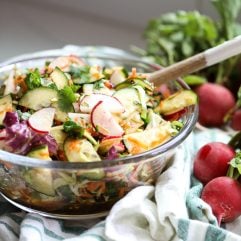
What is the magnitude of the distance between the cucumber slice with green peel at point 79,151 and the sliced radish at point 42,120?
4cm

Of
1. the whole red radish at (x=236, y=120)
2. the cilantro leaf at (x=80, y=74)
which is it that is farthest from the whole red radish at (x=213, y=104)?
the cilantro leaf at (x=80, y=74)

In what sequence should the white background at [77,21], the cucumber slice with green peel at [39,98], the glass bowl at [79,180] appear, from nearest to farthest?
the glass bowl at [79,180] → the cucumber slice with green peel at [39,98] → the white background at [77,21]

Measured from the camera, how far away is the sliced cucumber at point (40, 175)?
907 mm

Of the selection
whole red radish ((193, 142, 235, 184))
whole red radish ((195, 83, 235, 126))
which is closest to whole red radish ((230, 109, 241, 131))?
whole red radish ((195, 83, 235, 126))

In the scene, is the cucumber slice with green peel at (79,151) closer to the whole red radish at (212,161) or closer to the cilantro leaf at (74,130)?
the cilantro leaf at (74,130)

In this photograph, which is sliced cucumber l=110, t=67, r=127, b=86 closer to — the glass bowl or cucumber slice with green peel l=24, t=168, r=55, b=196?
the glass bowl

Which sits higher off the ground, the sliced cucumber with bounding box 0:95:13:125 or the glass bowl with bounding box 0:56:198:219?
the sliced cucumber with bounding box 0:95:13:125

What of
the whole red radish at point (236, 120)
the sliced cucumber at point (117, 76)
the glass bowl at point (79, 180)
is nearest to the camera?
the glass bowl at point (79, 180)

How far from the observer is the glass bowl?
90cm

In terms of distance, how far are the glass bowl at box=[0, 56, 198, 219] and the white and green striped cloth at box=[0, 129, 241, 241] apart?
2 centimetres

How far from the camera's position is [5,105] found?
1.01 metres

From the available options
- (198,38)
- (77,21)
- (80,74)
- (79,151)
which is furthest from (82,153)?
(77,21)

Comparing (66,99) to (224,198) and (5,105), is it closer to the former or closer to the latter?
(5,105)

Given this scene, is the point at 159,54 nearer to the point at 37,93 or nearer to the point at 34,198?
the point at 37,93
